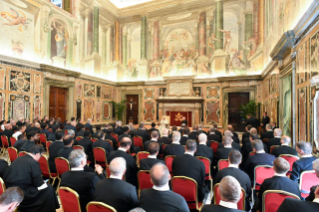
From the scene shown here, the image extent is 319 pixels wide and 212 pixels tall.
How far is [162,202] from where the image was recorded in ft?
6.48

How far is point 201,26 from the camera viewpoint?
14266 millimetres

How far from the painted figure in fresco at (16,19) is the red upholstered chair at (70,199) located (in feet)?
34.2

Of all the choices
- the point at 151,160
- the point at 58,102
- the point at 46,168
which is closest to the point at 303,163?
the point at 151,160

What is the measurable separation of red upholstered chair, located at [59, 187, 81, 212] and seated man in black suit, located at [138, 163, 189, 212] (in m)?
0.74

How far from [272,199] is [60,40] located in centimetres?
1322

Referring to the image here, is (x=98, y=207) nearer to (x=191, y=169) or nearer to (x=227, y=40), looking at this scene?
(x=191, y=169)

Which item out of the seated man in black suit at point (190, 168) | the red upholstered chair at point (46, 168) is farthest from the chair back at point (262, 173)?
the red upholstered chair at point (46, 168)

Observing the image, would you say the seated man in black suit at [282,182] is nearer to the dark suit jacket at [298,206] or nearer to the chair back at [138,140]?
the dark suit jacket at [298,206]

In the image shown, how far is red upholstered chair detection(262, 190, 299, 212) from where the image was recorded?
6.94 ft

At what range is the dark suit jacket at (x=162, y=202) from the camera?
6.40 feet

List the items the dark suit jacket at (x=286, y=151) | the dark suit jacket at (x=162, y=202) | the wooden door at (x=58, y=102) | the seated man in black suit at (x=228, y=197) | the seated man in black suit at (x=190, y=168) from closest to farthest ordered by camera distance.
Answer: the seated man in black suit at (x=228, y=197) → the dark suit jacket at (x=162, y=202) → the seated man in black suit at (x=190, y=168) → the dark suit jacket at (x=286, y=151) → the wooden door at (x=58, y=102)

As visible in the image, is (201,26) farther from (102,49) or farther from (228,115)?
(102,49)

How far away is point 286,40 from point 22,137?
744 centimetres

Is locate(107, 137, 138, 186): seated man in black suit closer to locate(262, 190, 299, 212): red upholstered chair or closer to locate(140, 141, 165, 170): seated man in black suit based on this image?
locate(140, 141, 165, 170): seated man in black suit
